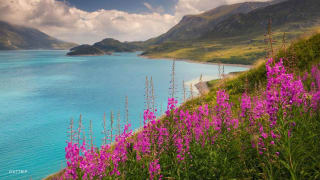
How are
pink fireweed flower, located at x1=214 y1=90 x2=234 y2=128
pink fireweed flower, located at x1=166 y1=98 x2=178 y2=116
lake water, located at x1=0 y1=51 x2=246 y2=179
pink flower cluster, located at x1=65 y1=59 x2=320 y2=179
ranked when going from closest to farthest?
pink flower cluster, located at x1=65 y1=59 x2=320 y2=179
pink fireweed flower, located at x1=166 y1=98 x2=178 y2=116
pink fireweed flower, located at x1=214 y1=90 x2=234 y2=128
lake water, located at x1=0 y1=51 x2=246 y2=179

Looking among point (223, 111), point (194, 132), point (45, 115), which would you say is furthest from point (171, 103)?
point (45, 115)

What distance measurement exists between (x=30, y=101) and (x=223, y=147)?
2803 inches

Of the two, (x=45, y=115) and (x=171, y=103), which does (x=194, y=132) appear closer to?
(x=171, y=103)

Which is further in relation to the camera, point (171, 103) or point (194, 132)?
point (194, 132)

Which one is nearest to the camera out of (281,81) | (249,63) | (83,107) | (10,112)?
(281,81)

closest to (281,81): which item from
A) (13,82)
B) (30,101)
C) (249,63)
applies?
(30,101)

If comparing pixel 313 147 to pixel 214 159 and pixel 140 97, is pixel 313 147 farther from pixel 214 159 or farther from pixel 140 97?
pixel 140 97

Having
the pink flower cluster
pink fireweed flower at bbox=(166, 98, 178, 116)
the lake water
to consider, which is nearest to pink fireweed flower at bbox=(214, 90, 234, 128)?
the pink flower cluster

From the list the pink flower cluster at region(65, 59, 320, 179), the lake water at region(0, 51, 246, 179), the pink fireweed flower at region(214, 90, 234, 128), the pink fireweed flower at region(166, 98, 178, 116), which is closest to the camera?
the pink flower cluster at region(65, 59, 320, 179)

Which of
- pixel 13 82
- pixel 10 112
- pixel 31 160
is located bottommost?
pixel 31 160

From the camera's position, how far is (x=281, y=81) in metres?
4.33

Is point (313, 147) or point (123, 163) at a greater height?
point (313, 147)

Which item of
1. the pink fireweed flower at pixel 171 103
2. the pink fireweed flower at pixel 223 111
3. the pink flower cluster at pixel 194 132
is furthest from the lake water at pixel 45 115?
the pink flower cluster at pixel 194 132

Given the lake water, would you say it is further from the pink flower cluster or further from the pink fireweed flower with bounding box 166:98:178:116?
the pink flower cluster
